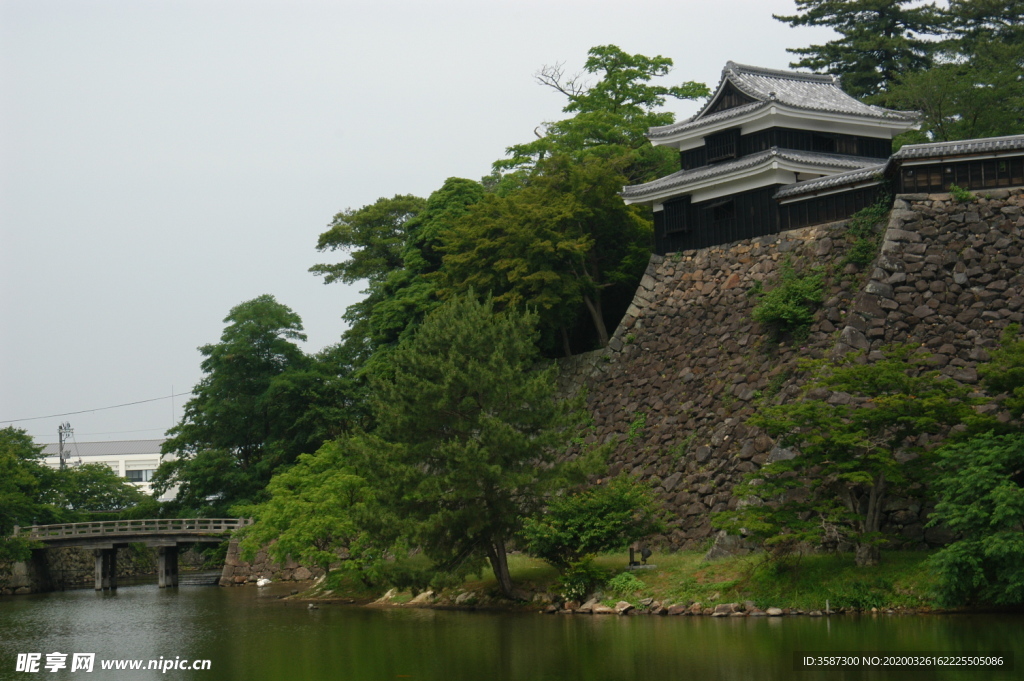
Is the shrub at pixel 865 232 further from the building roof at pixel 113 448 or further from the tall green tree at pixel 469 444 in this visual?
the building roof at pixel 113 448

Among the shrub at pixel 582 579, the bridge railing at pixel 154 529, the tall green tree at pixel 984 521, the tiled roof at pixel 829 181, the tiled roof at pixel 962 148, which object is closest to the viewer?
the tall green tree at pixel 984 521

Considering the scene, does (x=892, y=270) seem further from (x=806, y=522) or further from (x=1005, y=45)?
(x=1005, y=45)

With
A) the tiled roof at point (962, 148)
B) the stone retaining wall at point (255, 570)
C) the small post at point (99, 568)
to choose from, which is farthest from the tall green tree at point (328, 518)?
the tiled roof at point (962, 148)

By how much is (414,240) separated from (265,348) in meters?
11.2

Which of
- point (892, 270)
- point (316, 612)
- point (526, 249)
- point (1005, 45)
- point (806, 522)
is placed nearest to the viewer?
point (806, 522)

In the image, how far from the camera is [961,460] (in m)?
19.1

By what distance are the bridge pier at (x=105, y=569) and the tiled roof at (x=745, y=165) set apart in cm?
2676

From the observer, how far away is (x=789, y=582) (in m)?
20.8

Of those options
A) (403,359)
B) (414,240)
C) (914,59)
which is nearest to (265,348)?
(414,240)

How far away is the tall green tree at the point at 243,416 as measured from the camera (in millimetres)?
44938

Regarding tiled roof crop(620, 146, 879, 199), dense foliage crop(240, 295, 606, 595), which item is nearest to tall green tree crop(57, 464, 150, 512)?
dense foliage crop(240, 295, 606, 595)

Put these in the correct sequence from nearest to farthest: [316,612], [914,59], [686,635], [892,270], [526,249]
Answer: [686,635]
[892,270]
[316,612]
[526,249]
[914,59]

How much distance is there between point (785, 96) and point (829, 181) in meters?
4.54

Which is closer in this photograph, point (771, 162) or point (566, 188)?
point (771, 162)
